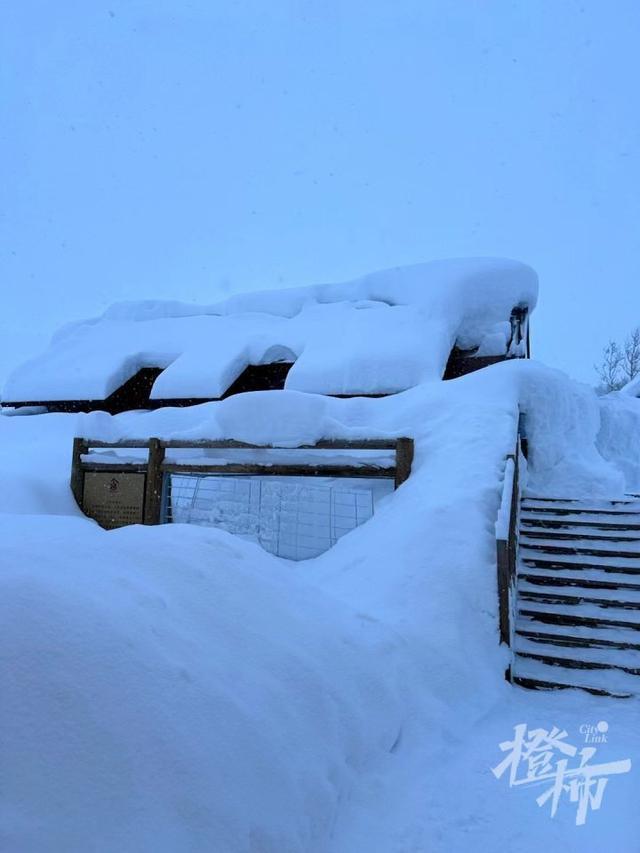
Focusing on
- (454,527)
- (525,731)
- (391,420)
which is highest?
(391,420)

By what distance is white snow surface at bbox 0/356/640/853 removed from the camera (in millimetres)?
1759

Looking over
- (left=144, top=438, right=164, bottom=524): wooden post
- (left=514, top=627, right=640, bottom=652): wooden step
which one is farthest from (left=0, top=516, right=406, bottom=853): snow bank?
(left=144, top=438, right=164, bottom=524): wooden post

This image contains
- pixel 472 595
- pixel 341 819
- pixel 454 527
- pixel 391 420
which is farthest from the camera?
pixel 391 420

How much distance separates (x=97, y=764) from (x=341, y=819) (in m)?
1.30

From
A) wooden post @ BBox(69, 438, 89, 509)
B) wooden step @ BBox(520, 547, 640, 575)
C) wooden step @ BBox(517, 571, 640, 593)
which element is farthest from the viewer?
wooden post @ BBox(69, 438, 89, 509)

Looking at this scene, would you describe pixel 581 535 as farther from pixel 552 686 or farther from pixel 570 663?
pixel 552 686

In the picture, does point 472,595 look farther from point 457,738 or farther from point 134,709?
point 134,709

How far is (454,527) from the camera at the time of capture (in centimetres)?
519

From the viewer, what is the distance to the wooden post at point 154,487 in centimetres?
742

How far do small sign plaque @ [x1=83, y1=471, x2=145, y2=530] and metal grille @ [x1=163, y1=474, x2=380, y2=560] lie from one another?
0.40 metres

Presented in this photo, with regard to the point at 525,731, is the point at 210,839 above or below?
above

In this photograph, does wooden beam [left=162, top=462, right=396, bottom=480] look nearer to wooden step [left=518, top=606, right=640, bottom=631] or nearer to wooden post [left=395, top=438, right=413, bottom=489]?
wooden post [left=395, top=438, right=413, bottom=489]

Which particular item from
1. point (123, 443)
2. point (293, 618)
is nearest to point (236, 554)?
point (293, 618)

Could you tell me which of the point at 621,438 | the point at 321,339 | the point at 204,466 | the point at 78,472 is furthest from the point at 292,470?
the point at 621,438
